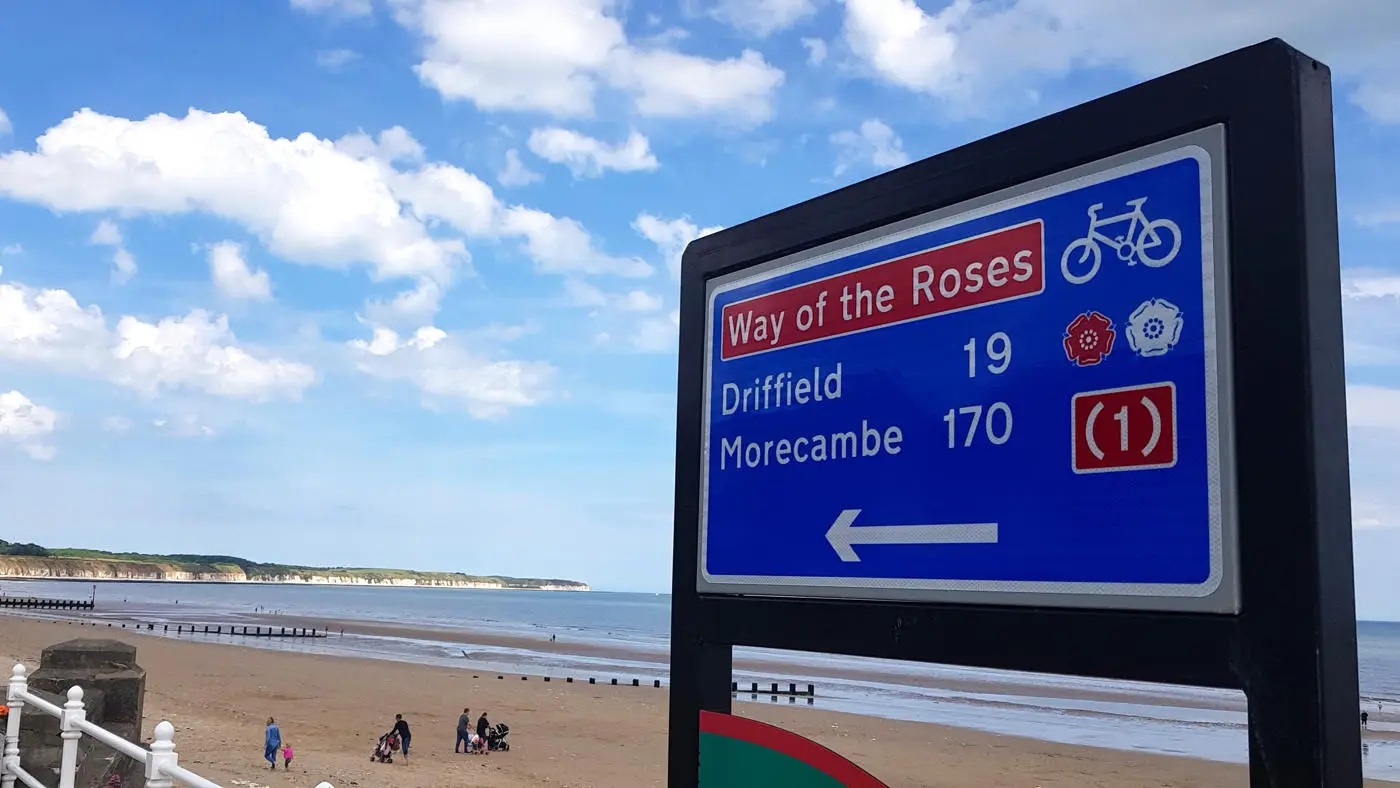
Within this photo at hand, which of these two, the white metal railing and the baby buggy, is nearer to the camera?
the white metal railing

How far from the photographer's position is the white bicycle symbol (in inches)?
91.7

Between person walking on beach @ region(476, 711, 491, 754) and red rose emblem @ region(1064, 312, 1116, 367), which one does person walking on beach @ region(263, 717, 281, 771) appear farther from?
red rose emblem @ region(1064, 312, 1116, 367)

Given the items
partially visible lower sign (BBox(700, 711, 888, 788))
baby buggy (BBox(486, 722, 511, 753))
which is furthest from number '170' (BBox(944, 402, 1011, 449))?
baby buggy (BBox(486, 722, 511, 753))

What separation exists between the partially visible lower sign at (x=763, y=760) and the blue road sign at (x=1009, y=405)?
435mm

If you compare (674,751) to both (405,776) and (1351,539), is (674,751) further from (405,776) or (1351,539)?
(405,776)

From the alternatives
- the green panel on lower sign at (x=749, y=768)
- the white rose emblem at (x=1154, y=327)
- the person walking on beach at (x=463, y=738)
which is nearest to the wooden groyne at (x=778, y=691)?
the person walking on beach at (x=463, y=738)

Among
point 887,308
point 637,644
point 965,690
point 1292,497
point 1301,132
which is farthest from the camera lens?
point 637,644

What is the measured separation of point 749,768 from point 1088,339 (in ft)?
5.59

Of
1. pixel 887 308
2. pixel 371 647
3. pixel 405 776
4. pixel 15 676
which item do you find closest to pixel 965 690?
pixel 405 776

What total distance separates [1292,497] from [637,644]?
2957 inches

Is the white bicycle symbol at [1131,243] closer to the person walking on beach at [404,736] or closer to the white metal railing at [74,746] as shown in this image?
the white metal railing at [74,746]

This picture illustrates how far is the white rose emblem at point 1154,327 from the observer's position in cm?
230

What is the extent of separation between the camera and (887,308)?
2.97 metres

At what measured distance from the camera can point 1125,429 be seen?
2371 mm
